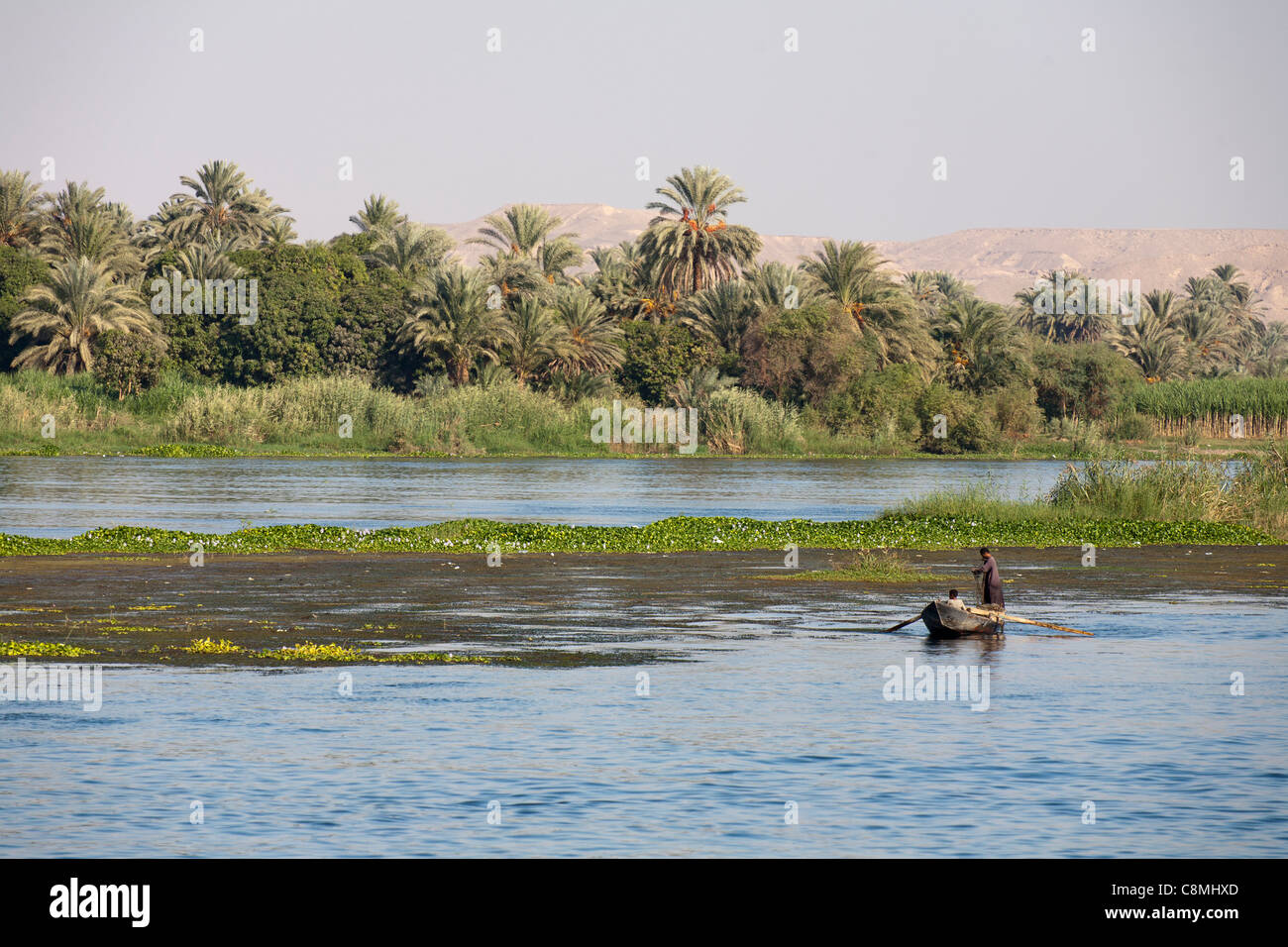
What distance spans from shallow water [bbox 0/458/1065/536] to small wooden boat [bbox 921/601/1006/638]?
18.6 m

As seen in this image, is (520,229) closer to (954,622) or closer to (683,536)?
(683,536)

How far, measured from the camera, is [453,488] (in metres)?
61.4

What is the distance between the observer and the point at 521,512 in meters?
48.2

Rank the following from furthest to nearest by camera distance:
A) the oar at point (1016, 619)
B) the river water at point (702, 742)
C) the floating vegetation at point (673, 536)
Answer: the floating vegetation at point (673, 536)
the oar at point (1016, 619)
the river water at point (702, 742)

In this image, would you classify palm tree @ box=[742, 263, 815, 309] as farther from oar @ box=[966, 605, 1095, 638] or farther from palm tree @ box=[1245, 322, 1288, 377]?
oar @ box=[966, 605, 1095, 638]

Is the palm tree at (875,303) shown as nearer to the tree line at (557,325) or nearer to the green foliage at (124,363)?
the tree line at (557,325)

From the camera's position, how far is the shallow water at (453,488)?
151 ft

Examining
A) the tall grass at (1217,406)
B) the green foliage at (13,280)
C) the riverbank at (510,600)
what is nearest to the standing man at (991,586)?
the riverbank at (510,600)

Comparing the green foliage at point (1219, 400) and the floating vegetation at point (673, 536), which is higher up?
the green foliage at point (1219, 400)

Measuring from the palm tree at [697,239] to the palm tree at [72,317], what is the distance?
30.5 meters

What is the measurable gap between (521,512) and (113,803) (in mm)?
33796

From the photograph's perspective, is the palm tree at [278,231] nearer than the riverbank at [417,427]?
No
